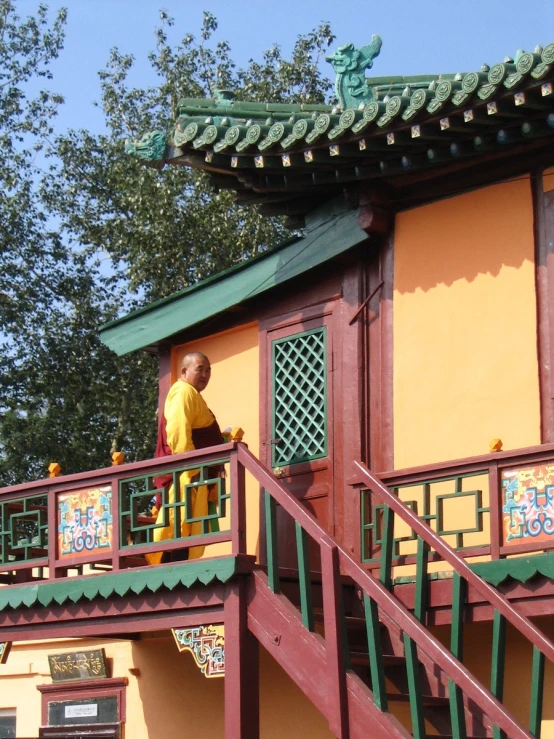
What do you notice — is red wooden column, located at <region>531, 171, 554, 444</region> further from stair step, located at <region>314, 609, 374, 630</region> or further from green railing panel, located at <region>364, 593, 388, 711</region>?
green railing panel, located at <region>364, 593, 388, 711</region>

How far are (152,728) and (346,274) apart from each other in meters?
3.78

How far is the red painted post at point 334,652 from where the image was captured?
6621 millimetres

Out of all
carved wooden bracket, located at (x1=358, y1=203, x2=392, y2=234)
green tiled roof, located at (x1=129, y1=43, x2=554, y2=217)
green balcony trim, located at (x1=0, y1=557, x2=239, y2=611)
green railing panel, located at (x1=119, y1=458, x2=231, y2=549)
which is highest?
green tiled roof, located at (x1=129, y1=43, x2=554, y2=217)

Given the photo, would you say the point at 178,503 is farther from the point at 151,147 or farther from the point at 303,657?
the point at 151,147

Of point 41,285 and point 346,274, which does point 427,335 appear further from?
point 41,285

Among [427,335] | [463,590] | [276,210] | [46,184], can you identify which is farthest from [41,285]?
[463,590]

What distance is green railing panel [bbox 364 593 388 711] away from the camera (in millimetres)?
6555

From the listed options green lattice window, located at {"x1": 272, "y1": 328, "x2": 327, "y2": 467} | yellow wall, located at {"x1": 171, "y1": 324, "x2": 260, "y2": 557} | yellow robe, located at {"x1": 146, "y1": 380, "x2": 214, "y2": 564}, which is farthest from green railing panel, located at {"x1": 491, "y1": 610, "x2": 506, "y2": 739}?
yellow wall, located at {"x1": 171, "y1": 324, "x2": 260, "y2": 557}

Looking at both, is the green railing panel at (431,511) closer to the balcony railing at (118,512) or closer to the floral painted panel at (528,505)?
the floral painted panel at (528,505)

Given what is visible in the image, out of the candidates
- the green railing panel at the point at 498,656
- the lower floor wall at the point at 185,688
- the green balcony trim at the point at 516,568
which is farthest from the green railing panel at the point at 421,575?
the green railing panel at the point at 498,656

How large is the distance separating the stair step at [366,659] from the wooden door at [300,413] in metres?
1.49

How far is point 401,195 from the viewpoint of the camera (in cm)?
925

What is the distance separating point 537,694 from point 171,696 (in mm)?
3572

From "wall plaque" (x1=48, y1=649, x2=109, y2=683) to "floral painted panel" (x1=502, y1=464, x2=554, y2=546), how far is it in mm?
3984
